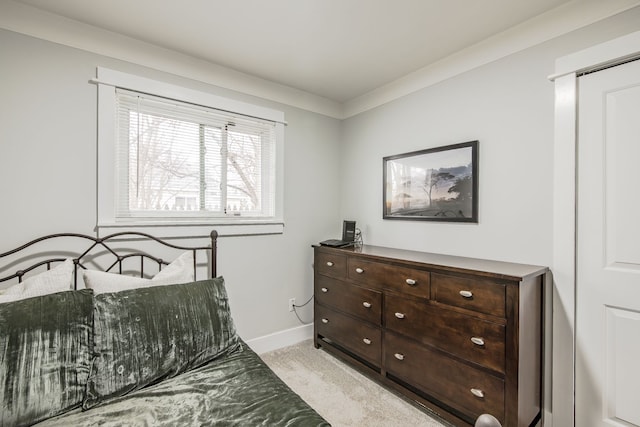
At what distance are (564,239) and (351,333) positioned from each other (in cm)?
165

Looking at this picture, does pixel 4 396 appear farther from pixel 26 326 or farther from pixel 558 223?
pixel 558 223

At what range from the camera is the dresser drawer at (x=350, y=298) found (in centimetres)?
230

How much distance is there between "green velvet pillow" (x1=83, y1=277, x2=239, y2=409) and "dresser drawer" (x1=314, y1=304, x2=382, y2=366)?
3.58 feet

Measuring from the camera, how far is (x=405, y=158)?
2.68 meters

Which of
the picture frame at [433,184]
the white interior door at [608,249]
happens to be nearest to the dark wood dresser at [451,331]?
the white interior door at [608,249]

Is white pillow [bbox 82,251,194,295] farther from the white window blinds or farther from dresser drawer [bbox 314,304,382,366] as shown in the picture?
dresser drawer [bbox 314,304,382,366]

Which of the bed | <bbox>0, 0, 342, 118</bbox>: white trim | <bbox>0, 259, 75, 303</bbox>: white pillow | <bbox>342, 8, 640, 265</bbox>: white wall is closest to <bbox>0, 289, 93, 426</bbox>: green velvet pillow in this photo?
the bed

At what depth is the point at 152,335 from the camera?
1.47 metres

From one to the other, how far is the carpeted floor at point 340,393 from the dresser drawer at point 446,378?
18 centimetres

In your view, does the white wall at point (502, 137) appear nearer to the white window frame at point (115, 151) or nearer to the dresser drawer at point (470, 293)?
the dresser drawer at point (470, 293)

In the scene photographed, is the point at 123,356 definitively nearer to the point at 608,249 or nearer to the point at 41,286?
the point at 41,286

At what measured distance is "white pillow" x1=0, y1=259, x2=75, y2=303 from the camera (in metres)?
1.41

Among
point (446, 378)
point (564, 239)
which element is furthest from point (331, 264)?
point (564, 239)

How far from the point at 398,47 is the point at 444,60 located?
0.44 m
